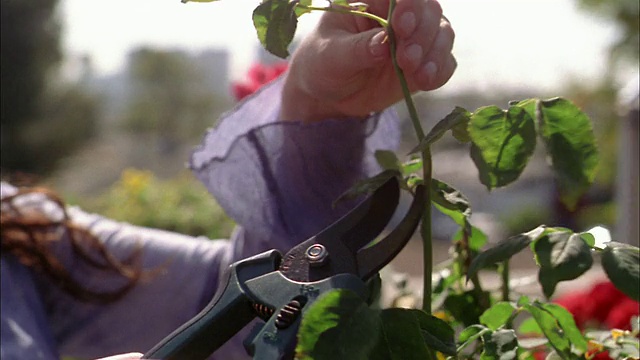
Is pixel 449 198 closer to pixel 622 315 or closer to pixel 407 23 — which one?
pixel 407 23

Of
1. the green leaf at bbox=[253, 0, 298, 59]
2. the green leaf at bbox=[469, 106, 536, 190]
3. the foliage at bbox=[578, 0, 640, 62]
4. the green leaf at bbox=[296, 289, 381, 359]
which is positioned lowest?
the foliage at bbox=[578, 0, 640, 62]

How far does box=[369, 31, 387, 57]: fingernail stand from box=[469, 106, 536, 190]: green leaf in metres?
0.13

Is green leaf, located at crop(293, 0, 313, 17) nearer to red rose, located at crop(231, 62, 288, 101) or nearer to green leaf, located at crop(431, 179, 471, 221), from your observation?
green leaf, located at crop(431, 179, 471, 221)

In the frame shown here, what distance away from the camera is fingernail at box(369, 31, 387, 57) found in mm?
754

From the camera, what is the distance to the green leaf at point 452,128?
0.62m

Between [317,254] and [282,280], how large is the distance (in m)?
0.04

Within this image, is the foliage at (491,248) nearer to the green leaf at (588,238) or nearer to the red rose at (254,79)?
the green leaf at (588,238)

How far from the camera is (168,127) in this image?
101 feet

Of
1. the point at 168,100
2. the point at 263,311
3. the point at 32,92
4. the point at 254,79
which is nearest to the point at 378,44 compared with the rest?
the point at 263,311

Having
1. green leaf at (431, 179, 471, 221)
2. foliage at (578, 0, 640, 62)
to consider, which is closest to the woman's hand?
green leaf at (431, 179, 471, 221)

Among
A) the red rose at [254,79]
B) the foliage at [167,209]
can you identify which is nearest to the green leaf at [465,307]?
the red rose at [254,79]

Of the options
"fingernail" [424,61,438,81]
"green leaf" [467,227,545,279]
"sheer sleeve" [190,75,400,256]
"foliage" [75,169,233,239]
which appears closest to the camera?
"green leaf" [467,227,545,279]

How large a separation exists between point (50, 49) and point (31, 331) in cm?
1883

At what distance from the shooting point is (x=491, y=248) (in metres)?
0.67
